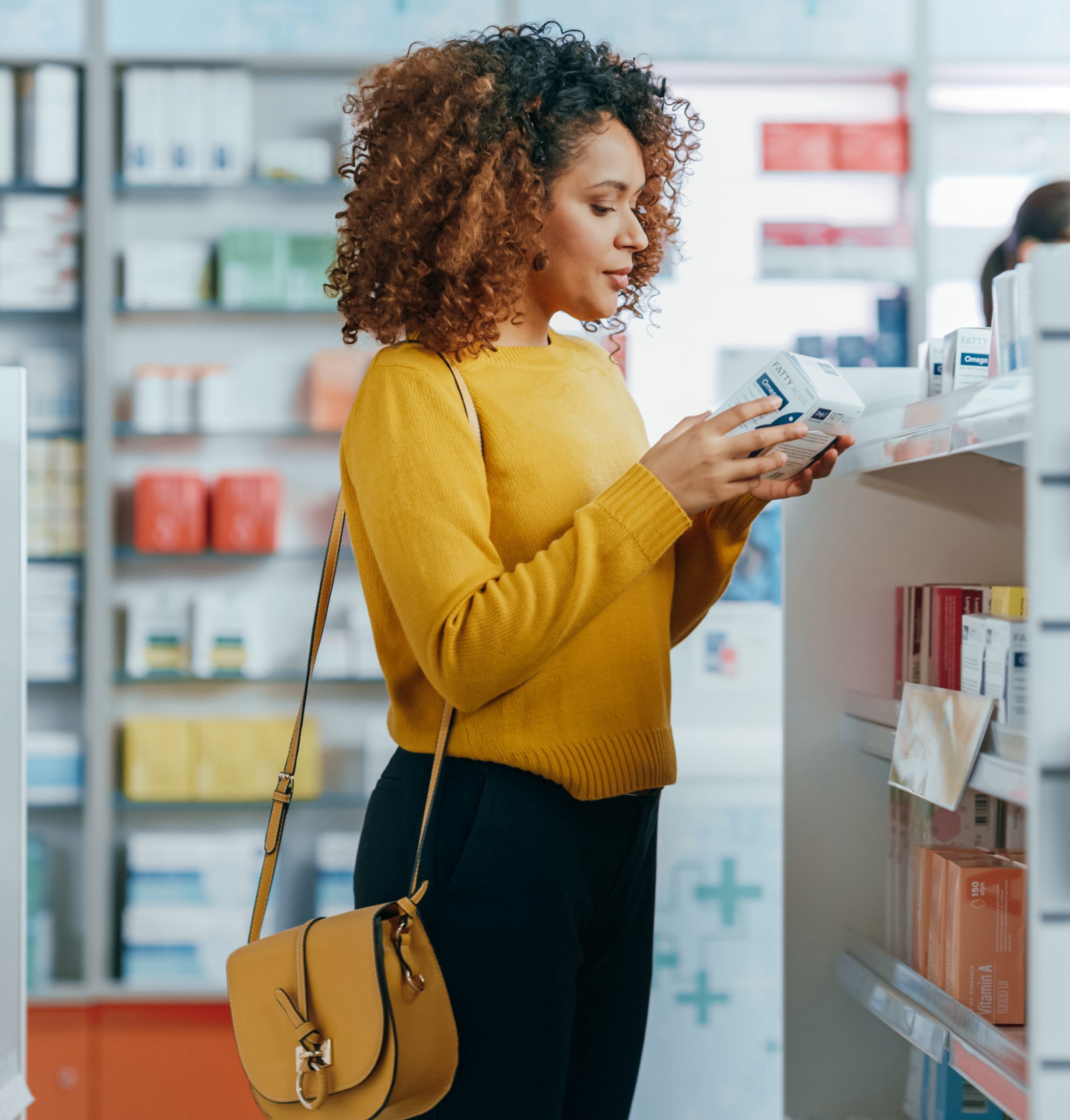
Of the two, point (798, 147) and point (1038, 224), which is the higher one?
point (798, 147)

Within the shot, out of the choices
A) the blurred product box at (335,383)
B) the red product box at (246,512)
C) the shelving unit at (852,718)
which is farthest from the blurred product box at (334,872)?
the shelving unit at (852,718)

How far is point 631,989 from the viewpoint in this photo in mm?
A: 1147

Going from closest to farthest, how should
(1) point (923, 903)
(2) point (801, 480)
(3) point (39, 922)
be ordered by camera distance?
(2) point (801, 480)
(1) point (923, 903)
(3) point (39, 922)

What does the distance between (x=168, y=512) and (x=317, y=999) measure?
1836mm

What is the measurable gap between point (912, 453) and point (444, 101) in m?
A: 0.59

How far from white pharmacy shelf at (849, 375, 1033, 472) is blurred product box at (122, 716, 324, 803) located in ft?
5.97

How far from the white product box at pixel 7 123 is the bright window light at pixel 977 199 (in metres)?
2.24

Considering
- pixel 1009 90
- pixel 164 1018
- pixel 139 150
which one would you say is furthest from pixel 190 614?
pixel 1009 90

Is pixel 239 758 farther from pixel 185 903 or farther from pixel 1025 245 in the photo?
pixel 1025 245

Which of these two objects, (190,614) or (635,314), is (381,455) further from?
(190,614)

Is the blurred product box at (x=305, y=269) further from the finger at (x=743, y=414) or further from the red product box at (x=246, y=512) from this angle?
the finger at (x=743, y=414)

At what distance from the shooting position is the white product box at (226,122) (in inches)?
103

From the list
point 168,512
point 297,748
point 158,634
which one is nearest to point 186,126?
point 168,512

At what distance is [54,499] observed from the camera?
2588mm
